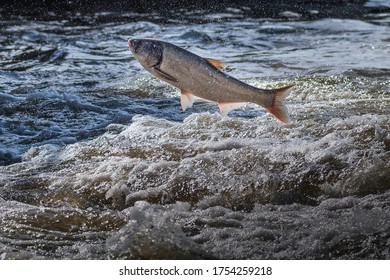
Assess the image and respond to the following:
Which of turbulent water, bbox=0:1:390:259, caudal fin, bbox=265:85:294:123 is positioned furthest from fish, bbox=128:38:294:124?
turbulent water, bbox=0:1:390:259

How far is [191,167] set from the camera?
3.38m

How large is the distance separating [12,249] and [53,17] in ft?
22.3

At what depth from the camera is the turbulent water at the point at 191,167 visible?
2705 millimetres

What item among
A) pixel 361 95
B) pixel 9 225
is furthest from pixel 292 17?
pixel 9 225

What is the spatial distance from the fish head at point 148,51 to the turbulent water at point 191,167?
2.11 ft

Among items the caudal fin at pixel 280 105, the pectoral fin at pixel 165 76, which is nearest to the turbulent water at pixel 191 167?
the caudal fin at pixel 280 105

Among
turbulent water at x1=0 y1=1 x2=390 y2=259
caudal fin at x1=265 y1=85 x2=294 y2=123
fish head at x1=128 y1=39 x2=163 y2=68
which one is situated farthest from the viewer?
turbulent water at x1=0 y1=1 x2=390 y2=259

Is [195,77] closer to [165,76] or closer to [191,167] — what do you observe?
[165,76]

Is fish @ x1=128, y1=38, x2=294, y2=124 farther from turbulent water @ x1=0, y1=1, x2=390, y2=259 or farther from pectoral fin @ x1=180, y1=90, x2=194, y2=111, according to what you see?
turbulent water @ x1=0, y1=1, x2=390, y2=259

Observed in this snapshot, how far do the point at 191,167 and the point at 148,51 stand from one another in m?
1.11

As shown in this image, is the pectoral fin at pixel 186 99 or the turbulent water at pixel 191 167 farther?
the turbulent water at pixel 191 167

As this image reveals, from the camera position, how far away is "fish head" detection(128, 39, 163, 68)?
235 cm

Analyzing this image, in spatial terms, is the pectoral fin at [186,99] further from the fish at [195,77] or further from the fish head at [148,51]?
the fish head at [148,51]
